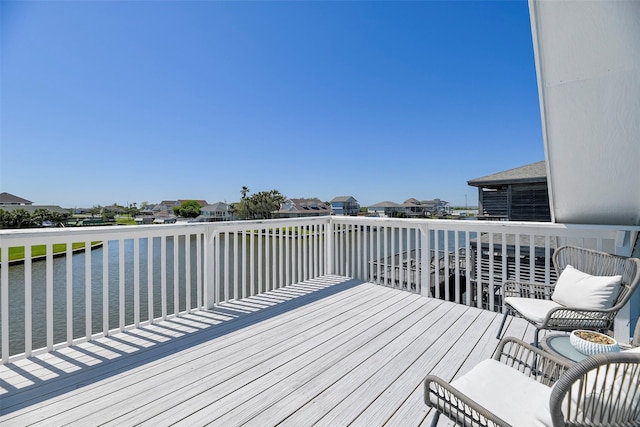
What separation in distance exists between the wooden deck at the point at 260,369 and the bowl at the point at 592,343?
80cm

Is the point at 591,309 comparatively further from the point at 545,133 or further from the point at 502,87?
the point at 502,87

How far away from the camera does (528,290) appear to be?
2.81m

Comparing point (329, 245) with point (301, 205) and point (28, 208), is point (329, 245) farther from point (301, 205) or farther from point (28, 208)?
point (301, 205)

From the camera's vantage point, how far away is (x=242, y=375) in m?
2.08

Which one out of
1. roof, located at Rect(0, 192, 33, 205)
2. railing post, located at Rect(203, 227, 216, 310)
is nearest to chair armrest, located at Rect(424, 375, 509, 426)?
railing post, located at Rect(203, 227, 216, 310)

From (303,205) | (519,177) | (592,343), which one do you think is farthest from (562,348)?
(303,205)

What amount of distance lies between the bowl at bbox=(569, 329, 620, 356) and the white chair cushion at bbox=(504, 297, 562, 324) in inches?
19.7

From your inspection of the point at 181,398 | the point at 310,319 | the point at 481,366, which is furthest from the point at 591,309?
the point at 181,398

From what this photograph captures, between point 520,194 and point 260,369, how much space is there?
348 inches

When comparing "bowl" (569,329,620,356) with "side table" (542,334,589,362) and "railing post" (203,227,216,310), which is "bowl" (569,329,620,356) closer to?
"side table" (542,334,589,362)

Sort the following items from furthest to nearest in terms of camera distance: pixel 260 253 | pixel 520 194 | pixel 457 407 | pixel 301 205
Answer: pixel 301 205 → pixel 520 194 → pixel 260 253 → pixel 457 407

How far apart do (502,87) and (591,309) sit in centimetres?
1206

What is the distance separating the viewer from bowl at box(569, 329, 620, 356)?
4.98 feet

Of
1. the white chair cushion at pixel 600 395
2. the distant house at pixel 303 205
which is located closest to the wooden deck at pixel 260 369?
the white chair cushion at pixel 600 395
